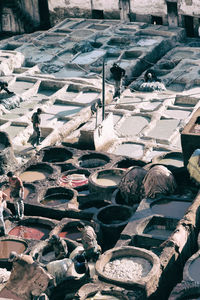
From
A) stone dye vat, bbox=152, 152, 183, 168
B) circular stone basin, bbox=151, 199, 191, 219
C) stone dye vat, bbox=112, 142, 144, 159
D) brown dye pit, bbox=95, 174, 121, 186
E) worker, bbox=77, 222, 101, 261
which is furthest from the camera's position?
stone dye vat, bbox=112, 142, 144, 159

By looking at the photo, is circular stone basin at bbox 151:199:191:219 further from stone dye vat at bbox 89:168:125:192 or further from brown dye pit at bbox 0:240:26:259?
brown dye pit at bbox 0:240:26:259

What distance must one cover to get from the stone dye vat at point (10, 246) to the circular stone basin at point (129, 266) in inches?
169

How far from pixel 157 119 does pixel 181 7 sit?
43.5 feet

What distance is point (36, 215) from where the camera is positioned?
79.7 feet

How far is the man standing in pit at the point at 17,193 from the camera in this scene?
2241cm

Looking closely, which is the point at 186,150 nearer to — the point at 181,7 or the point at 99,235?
the point at 99,235

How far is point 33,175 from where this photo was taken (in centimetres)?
2658

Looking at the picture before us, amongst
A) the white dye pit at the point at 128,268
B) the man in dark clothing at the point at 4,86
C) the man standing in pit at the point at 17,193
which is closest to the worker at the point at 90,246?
the white dye pit at the point at 128,268

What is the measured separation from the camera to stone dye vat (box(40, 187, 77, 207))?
82.1ft

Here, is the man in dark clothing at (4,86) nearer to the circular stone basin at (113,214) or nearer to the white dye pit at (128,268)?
the circular stone basin at (113,214)

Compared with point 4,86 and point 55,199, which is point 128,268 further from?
point 4,86

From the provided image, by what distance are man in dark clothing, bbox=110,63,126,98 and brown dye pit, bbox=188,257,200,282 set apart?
16151 mm

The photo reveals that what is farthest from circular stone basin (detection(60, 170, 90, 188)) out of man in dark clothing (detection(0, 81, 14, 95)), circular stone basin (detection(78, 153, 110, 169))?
man in dark clothing (detection(0, 81, 14, 95))

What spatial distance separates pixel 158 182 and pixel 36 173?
262 inches
